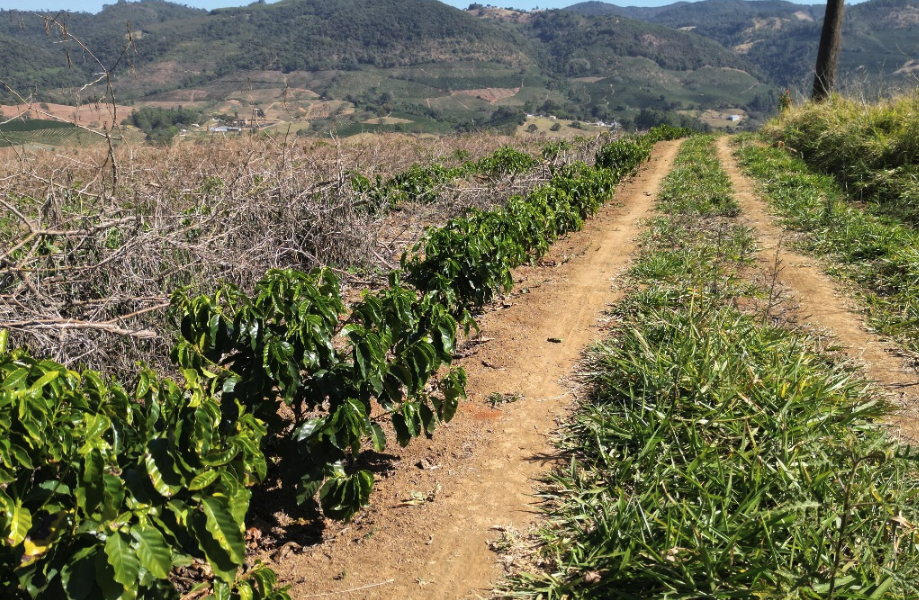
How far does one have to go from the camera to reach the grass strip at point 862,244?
4.99 meters

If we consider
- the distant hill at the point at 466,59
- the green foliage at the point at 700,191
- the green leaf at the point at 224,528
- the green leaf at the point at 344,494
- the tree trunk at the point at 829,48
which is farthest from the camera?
the distant hill at the point at 466,59

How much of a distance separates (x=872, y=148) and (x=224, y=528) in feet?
40.2

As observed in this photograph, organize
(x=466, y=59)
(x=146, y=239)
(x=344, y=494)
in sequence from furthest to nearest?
(x=466, y=59) → (x=146, y=239) → (x=344, y=494)

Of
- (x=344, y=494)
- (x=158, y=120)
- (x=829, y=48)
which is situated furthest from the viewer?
(x=829, y=48)

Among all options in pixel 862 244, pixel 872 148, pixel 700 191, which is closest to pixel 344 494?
pixel 862 244

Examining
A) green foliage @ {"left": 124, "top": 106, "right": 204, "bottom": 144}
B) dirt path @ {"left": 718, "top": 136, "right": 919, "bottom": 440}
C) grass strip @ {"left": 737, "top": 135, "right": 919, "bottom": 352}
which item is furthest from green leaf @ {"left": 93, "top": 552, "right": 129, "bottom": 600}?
green foliage @ {"left": 124, "top": 106, "right": 204, "bottom": 144}

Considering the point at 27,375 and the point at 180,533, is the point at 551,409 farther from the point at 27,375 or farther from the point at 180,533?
the point at 27,375

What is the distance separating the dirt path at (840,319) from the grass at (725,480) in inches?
8.5

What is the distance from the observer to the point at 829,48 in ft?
65.9

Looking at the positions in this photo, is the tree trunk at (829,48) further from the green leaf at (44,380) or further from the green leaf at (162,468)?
the green leaf at (44,380)

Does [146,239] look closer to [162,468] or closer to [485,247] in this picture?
[485,247]

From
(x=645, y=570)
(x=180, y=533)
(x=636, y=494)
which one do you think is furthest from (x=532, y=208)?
(x=180, y=533)

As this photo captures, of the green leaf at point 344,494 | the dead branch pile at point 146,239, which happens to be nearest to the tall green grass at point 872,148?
the dead branch pile at point 146,239

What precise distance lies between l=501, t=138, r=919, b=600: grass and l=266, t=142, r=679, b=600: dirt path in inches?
8.7
